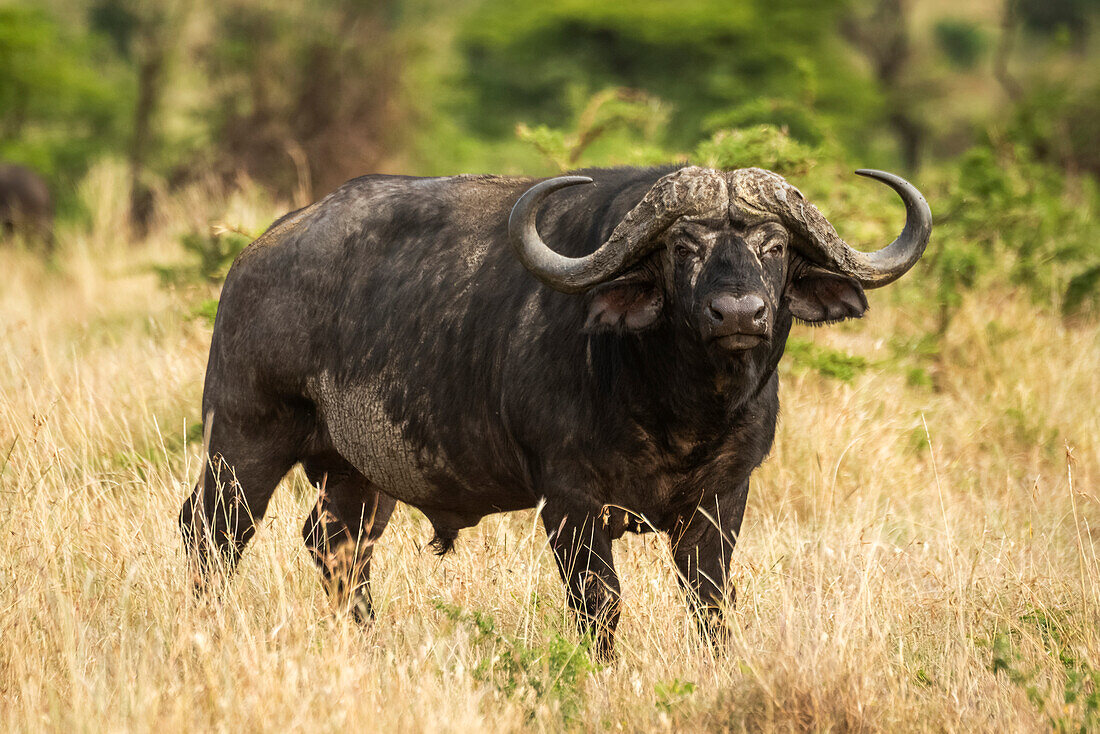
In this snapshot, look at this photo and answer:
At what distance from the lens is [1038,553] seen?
524cm

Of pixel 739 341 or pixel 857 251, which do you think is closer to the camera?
pixel 739 341

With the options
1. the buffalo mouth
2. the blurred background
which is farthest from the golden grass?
the blurred background

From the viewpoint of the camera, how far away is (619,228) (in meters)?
3.69

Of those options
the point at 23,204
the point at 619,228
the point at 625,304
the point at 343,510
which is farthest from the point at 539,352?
the point at 23,204

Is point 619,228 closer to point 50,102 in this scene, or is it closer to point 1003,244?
point 1003,244

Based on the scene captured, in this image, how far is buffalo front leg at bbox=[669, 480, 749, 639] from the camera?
409 cm

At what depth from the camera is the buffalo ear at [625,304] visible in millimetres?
3729

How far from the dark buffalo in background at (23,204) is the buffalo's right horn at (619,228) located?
41.0 feet

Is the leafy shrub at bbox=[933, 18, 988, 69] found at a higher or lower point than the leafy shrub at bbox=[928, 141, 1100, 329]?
higher

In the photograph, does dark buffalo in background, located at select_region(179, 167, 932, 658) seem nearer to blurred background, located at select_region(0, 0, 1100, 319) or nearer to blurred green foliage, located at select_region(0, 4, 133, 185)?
blurred background, located at select_region(0, 0, 1100, 319)

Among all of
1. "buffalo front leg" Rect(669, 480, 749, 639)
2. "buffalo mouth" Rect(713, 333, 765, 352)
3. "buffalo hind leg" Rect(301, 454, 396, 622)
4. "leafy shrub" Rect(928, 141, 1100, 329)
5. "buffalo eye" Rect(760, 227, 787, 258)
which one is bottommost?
"buffalo hind leg" Rect(301, 454, 396, 622)

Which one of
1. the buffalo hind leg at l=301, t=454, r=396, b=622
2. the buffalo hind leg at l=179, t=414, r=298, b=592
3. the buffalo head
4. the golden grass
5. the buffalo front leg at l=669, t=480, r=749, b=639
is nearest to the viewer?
the golden grass

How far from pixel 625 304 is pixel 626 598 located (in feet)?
4.17

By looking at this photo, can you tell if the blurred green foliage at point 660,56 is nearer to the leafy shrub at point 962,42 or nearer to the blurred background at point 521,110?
the blurred background at point 521,110
